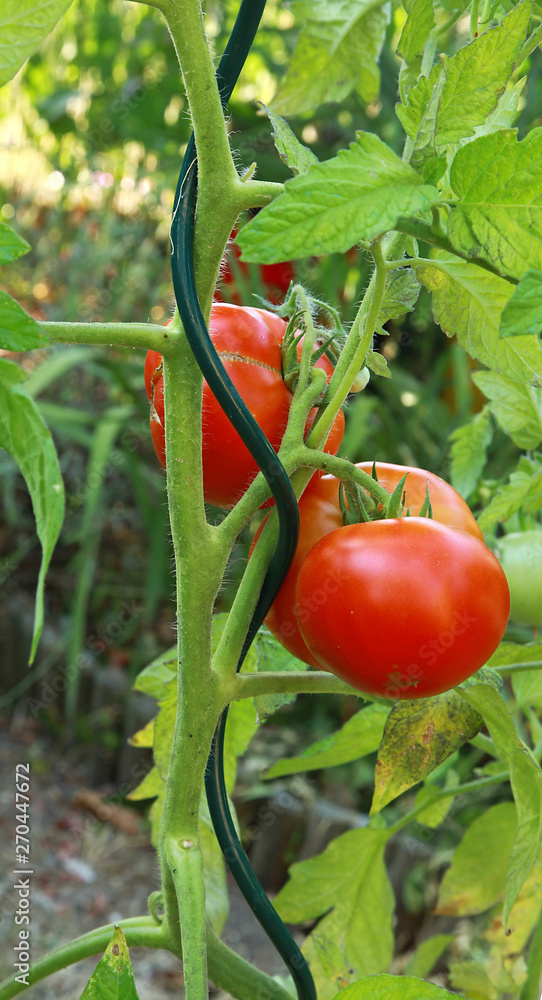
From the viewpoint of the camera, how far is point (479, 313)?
299 millimetres

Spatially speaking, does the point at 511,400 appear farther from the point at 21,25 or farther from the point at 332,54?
the point at 21,25

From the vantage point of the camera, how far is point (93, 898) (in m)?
1.47

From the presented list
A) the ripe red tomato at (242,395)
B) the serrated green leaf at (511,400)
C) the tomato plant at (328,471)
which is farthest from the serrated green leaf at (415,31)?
the serrated green leaf at (511,400)

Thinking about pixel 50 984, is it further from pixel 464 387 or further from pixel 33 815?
pixel 464 387

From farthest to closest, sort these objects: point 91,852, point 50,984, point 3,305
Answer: point 91,852, point 50,984, point 3,305

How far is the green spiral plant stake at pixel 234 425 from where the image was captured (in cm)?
27

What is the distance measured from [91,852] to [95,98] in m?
1.92

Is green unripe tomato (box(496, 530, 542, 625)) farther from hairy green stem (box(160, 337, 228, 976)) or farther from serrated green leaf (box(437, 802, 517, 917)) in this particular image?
hairy green stem (box(160, 337, 228, 976))

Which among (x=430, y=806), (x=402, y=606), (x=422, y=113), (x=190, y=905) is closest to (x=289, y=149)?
(x=422, y=113)

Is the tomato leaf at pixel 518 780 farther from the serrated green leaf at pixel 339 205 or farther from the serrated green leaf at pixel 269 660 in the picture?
the serrated green leaf at pixel 339 205

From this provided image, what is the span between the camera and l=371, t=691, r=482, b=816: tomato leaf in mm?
352

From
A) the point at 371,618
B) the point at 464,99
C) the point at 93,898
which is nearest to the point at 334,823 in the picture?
the point at 93,898

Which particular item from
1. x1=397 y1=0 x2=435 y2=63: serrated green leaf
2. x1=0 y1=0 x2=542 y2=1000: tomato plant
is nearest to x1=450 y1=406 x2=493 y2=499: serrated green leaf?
x1=0 y1=0 x2=542 y2=1000: tomato plant

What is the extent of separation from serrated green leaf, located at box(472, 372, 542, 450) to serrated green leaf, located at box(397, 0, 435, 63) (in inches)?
8.9
